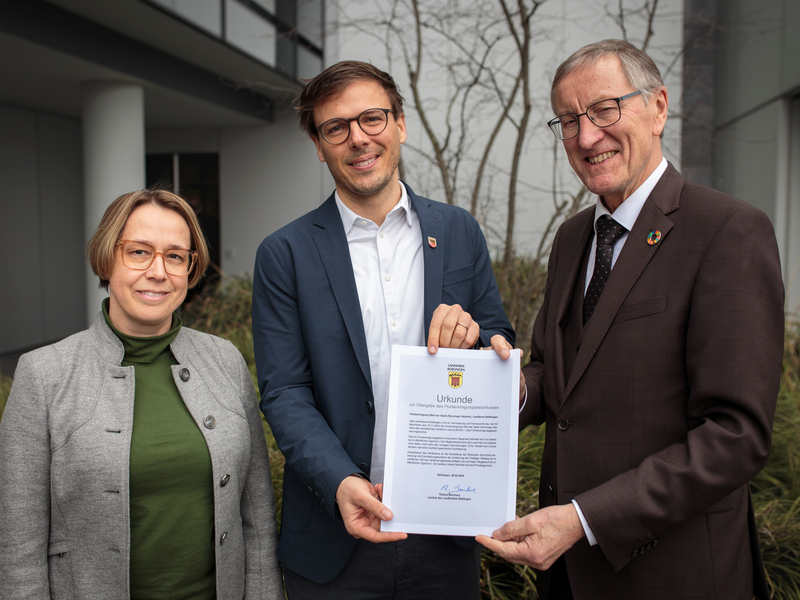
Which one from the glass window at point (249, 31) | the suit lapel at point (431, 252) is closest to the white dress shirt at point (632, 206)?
the suit lapel at point (431, 252)

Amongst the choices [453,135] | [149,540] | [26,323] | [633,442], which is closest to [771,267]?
[633,442]

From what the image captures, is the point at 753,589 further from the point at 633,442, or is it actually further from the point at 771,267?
the point at 771,267

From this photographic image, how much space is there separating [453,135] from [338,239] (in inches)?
275

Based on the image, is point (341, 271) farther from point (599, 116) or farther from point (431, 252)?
point (599, 116)

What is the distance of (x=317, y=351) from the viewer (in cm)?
188

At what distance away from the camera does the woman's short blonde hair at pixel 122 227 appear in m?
1.87

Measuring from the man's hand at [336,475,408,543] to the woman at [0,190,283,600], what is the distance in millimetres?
444

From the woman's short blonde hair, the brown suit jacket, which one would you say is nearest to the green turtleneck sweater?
the woman's short blonde hair

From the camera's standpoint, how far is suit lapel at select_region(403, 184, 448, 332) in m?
1.92

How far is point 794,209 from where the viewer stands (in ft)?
25.8

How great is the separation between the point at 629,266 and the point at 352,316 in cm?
82

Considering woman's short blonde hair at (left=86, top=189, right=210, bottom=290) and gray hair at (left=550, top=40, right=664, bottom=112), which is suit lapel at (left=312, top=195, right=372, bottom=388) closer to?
woman's short blonde hair at (left=86, top=189, right=210, bottom=290)

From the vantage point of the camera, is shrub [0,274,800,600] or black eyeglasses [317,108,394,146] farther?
shrub [0,274,800,600]

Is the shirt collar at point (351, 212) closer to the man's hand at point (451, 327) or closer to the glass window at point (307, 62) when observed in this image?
the man's hand at point (451, 327)
